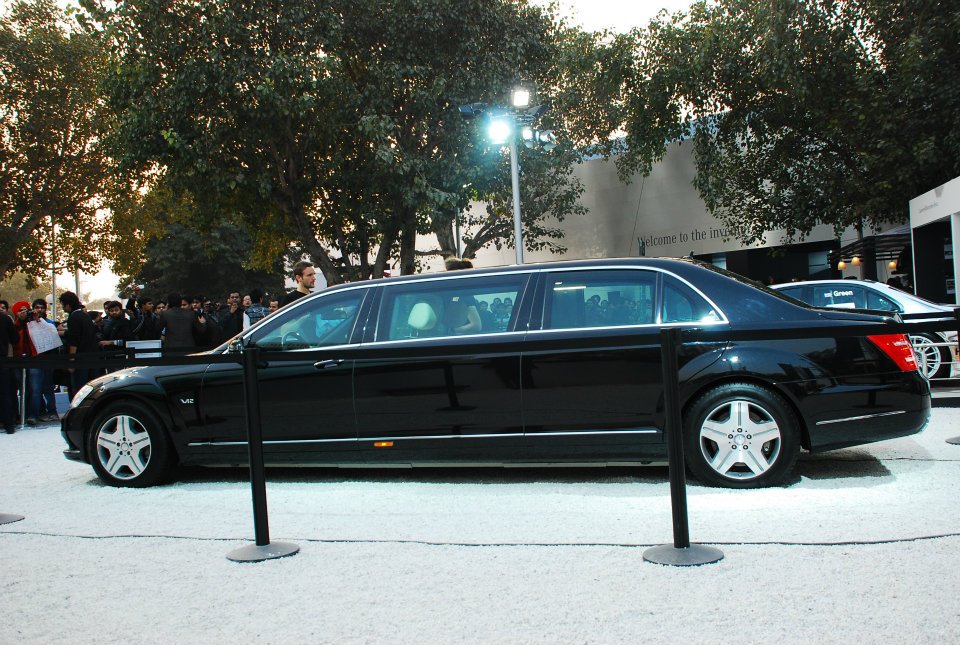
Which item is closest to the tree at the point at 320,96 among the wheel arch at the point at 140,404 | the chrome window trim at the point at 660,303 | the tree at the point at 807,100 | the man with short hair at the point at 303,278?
the tree at the point at 807,100

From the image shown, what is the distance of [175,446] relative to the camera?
671cm

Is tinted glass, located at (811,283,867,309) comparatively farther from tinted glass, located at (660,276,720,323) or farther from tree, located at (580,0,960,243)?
tree, located at (580,0,960,243)

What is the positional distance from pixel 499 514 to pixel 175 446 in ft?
9.13

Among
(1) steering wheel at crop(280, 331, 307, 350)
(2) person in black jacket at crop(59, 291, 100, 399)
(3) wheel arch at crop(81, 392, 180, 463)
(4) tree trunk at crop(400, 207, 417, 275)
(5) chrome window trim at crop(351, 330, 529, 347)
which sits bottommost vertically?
(3) wheel arch at crop(81, 392, 180, 463)

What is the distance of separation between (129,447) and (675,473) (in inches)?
177

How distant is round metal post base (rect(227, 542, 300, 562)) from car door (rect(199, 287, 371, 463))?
164cm

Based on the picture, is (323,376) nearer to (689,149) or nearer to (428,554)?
(428,554)

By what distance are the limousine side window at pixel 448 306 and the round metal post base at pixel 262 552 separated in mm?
2067

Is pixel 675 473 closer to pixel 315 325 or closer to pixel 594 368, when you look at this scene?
pixel 594 368

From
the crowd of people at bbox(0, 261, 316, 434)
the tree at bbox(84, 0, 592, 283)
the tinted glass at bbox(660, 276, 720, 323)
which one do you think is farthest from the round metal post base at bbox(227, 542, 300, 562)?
the tree at bbox(84, 0, 592, 283)

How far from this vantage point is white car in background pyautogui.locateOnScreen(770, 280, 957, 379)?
11891mm

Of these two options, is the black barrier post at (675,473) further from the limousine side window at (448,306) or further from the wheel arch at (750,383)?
the limousine side window at (448,306)

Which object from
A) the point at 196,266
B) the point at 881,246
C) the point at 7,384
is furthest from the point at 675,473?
the point at 196,266

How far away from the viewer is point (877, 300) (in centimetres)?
1207
